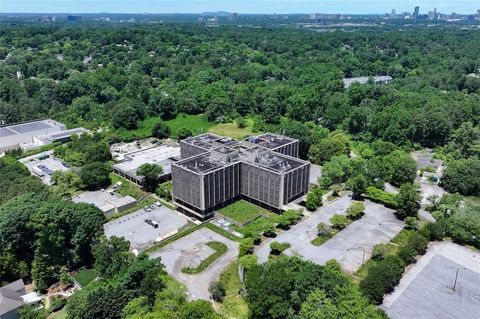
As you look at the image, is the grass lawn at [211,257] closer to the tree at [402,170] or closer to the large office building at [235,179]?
the large office building at [235,179]

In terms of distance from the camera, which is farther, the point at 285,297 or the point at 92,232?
the point at 92,232

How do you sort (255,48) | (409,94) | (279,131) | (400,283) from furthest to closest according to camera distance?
(255,48)
(409,94)
(279,131)
(400,283)

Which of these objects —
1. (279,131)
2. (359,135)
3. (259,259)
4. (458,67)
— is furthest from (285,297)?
(458,67)

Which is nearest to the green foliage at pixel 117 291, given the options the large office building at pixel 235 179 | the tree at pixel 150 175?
the large office building at pixel 235 179

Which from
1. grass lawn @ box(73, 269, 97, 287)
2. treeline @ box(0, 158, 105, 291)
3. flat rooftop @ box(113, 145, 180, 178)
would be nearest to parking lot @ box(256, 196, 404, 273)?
grass lawn @ box(73, 269, 97, 287)

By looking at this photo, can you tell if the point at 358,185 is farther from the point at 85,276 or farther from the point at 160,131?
the point at 160,131

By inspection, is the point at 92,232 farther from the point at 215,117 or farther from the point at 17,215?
the point at 215,117
